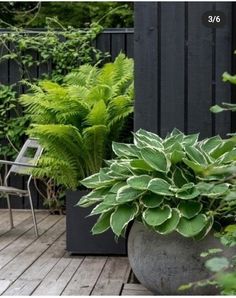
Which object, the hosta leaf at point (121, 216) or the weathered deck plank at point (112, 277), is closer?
the hosta leaf at point (121, 216)

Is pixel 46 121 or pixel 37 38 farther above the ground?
pixel 37 38

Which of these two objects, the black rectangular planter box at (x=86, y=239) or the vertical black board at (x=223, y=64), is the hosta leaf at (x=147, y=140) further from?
the black rectangular planter box at (x=86, y=239)

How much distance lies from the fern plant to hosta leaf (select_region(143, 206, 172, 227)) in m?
1.23

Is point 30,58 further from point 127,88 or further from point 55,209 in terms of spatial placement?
point 127,88

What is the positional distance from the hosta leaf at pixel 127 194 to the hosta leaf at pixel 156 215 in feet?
0.31

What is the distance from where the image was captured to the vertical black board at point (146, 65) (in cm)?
340

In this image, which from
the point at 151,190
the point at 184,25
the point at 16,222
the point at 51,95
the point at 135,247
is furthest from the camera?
the point at 16,222

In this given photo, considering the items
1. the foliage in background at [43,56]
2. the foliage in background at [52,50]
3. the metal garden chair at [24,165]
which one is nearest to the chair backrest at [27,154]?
the metal garden chair at [24,165]

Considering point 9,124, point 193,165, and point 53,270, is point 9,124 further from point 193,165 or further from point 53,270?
point 193,165

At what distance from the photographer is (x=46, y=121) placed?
14.7 feet

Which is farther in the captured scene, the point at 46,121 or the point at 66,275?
the point at 46,121

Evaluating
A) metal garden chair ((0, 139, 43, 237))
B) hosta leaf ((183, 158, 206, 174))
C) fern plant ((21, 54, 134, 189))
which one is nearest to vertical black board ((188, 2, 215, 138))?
hosta leaf ((183, 158, 206, 174))

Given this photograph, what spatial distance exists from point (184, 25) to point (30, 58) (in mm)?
3129

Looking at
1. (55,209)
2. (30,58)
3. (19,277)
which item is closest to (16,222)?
(55,209)
